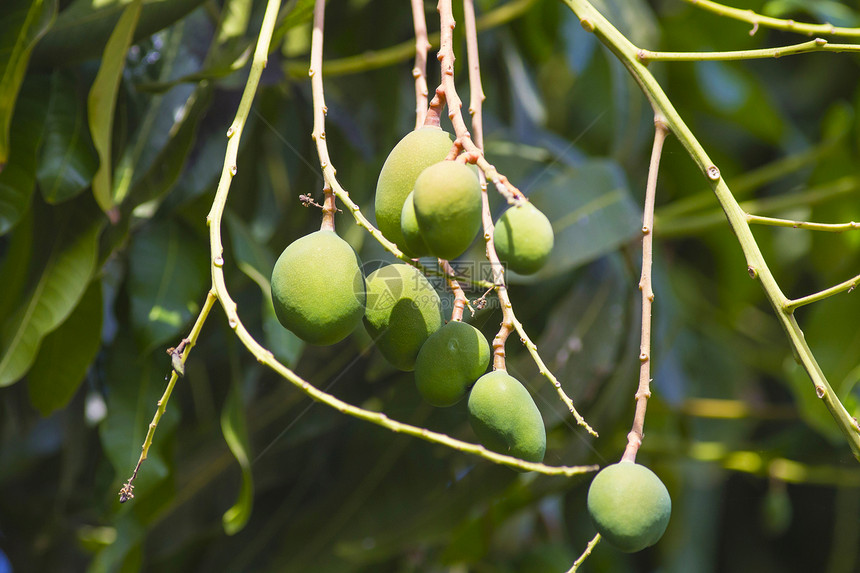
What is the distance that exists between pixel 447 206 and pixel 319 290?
116mm

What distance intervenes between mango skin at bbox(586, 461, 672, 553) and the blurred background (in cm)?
17

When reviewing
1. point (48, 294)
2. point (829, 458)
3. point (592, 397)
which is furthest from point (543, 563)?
point (48, 294)

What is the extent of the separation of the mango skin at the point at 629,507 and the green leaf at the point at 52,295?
58cm

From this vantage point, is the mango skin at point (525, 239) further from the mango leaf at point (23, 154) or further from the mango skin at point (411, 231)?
the mango leaf at point (23, 154)

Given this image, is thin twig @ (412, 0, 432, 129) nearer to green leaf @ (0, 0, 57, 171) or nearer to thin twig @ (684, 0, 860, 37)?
thin twig @ (684, 0, 860, 37)

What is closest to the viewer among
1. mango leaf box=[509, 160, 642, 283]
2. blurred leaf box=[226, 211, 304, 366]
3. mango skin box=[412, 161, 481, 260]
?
mango skin box=[412, 161, 481, 260]

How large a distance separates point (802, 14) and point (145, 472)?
130 centimetres

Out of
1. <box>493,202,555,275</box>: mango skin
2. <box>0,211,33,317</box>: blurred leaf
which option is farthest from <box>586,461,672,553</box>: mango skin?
<box>0,211,33,317</box>: blurred leaf

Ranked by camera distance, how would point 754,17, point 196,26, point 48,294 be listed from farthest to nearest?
point 196,26 → point 48,294 → point 754,17

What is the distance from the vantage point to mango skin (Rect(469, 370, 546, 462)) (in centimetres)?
50

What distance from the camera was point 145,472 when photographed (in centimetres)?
85

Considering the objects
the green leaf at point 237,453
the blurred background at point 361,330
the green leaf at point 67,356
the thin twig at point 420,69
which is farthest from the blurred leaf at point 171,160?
the thin twig at point 420,69

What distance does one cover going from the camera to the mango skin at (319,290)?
0.52 m

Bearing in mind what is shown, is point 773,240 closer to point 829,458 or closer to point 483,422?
point 829,458
